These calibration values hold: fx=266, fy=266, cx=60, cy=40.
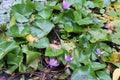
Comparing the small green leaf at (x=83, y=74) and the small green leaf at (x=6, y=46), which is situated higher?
the small green leaf at (x=6, y=46)

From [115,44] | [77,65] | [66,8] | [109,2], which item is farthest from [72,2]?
[77,65]

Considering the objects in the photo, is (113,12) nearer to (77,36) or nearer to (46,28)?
(77,36)

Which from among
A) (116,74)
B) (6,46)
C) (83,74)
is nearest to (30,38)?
(6,46)

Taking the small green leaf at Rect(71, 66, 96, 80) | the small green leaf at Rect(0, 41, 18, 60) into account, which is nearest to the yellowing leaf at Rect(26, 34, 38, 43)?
the small green leaf at Rect(0, 41, 18, 60)

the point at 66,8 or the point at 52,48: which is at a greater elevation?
the point at 66,8

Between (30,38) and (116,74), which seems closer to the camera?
(116,74)

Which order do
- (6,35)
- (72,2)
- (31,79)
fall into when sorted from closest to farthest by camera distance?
1. (31,79)
2. (6,35)
3. (72,2)

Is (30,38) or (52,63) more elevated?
(30,38)

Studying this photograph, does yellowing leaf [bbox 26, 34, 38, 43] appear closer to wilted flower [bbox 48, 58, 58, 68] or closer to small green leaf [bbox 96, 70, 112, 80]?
wilted flower [bbox 48, 58, 58, 68]

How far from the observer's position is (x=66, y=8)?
5.69 ft

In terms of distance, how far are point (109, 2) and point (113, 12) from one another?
0.12 meters

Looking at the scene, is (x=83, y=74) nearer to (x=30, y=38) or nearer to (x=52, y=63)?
(x=52, y=63)

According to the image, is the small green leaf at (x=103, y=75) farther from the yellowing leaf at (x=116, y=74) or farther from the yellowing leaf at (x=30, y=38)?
the yellowing leaf at (x=30, y=38)

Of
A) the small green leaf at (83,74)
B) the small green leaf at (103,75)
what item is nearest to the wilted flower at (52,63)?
the small green leaf at (83,74)
